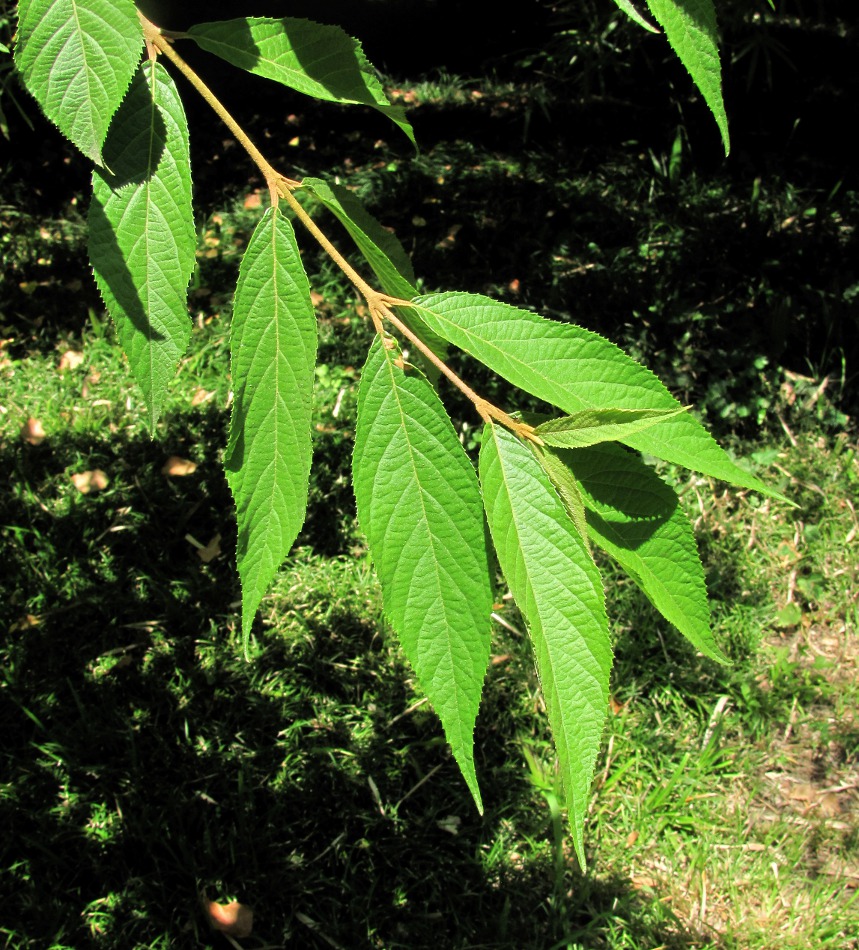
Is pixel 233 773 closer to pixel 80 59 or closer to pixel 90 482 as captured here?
pixel 90 482

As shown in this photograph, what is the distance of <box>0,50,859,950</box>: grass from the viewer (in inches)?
81.1

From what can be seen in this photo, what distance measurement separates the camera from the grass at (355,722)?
2.06 m

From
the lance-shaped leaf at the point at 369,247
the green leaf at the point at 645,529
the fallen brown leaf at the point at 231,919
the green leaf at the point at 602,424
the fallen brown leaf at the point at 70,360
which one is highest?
the lance-shaped leaf at the point at 369,247

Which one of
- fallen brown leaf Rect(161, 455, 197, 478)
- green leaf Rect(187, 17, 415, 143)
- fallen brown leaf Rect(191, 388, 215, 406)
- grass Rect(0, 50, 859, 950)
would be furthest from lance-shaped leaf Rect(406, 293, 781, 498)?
fallen brown leaf Rect(191, 388, 215, 406)

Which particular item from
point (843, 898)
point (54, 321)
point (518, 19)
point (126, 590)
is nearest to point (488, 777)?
point (843, 898)

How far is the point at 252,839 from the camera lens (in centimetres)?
214

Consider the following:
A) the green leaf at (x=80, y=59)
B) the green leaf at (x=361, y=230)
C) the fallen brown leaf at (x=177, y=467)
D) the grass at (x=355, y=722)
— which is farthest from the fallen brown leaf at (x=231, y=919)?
the green leaf at (x=80, y=59)

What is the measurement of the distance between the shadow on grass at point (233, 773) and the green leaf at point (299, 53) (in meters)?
1.91

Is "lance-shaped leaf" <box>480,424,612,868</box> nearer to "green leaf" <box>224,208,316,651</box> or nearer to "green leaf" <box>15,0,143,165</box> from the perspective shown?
"green leaf" <box>224,208,316,651</box>

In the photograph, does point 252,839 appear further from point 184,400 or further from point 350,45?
point 350,45

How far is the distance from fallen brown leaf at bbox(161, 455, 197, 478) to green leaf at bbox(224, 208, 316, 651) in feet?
7.81

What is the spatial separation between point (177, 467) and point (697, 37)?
2.57 m

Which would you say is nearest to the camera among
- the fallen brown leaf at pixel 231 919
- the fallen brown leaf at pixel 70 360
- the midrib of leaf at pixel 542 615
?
the midrib of leaf at pixel 542 615

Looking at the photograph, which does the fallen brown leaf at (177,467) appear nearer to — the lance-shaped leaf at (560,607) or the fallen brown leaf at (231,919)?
the fallen brown leaf at (231,919)
